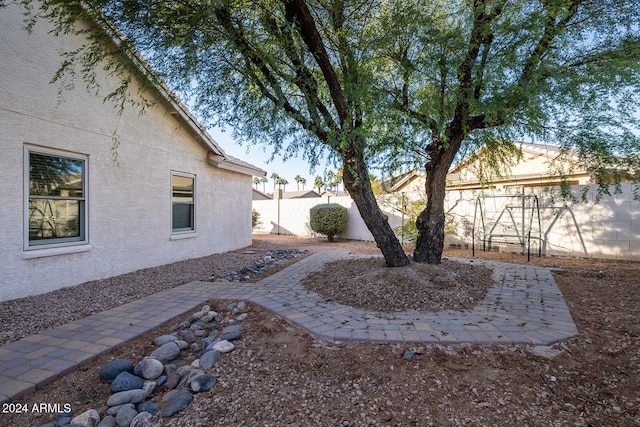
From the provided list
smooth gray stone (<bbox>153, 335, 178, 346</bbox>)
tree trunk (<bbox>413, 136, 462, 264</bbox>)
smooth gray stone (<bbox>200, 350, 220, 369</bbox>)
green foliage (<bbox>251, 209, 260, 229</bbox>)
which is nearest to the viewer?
smooth gray stone (<bbox>200, 350, 220, 369</bbox>)

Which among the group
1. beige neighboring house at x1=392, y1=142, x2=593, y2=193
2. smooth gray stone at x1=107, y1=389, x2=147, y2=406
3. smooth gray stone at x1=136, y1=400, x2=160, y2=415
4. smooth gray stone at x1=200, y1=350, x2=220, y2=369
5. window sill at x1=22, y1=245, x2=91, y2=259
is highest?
beige neighboring house at x1=392, y1=142, x2=593, y2=193

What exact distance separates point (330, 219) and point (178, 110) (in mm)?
7330

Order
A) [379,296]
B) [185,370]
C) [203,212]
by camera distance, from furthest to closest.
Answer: [203,212], [379,296], [185,370]

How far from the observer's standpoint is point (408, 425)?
1.93 m

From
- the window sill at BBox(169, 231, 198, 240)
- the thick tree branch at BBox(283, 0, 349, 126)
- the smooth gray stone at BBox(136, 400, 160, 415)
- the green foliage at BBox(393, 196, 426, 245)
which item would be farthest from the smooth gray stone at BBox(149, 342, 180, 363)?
the green foliage at BBox(393, 196, 426, 245)

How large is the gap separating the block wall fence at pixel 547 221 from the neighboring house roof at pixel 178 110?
5482mm

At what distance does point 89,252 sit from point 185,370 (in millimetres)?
3859

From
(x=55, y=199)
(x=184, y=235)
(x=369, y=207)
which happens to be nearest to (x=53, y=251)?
(x=55, y=199)

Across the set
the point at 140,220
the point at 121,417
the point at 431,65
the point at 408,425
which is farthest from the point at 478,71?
the point at 140,220

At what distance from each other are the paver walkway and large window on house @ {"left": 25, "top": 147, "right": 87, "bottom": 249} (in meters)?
1.88

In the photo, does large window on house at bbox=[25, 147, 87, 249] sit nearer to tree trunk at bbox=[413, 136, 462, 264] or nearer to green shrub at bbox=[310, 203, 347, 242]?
tree trunk at bbox=[413, 136, 462, 264]

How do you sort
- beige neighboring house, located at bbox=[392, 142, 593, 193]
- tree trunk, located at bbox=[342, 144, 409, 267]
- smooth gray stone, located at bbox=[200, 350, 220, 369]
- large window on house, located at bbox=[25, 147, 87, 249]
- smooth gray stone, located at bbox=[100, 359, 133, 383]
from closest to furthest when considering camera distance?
smooth gray stone, located at bbox=[100, 359, 133, 383] → smooth gray stone, located at bbox=[200, 350, 220, 369] → large window on house, located at bbox=[25, 147, 87, 249] → tree trunk, located at bbox=[342, 144, 409, 267] → beige neighboring house, located at bbox=[392, 142, 593, 193]

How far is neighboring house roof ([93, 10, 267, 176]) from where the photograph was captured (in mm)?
4020

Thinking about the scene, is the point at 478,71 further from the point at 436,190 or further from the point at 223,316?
the point at 223,316
